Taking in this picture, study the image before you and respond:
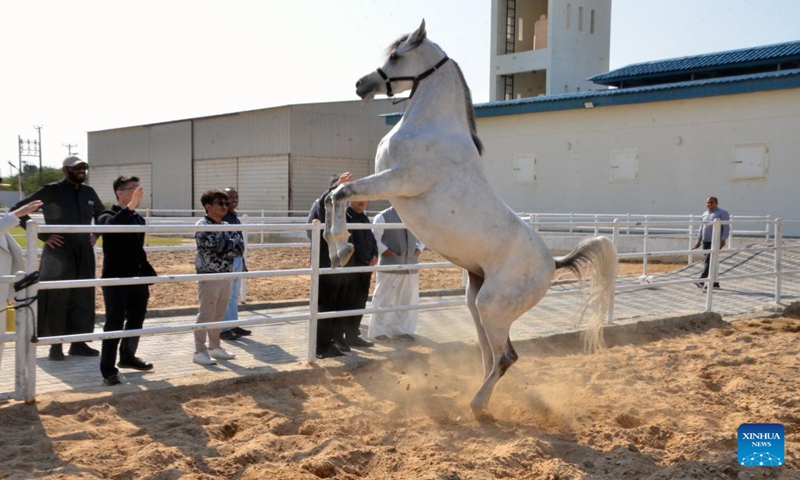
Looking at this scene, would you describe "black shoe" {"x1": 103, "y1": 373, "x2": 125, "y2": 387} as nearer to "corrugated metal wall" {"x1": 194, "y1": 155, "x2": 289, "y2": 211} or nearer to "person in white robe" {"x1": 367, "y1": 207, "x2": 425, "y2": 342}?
"person in white robe" {"x1": 367, "y1": 207, "x2": 425, "y2": 342}

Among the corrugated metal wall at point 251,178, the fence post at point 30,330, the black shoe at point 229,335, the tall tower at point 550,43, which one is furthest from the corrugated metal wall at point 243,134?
the fence post at point 30,330

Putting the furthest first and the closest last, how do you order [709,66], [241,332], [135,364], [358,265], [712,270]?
[709,66], [712,270], [241,332], [358,265], [135,364]

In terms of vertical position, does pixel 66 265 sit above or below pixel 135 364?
above

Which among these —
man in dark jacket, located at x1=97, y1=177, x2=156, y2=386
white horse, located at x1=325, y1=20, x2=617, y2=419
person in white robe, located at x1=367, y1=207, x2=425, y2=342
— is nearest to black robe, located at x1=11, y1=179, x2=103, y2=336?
man in dark jacket, located at x1=97, y1=177, x2=156, y2=386

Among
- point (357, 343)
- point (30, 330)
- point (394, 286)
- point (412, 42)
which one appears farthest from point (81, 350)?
point (412, 42)

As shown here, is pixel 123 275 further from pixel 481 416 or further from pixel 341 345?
pixel 481 416

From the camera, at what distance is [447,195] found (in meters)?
4.23

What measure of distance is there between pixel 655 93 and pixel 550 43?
7.14 metres

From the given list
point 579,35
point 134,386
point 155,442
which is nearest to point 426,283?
point 134,386

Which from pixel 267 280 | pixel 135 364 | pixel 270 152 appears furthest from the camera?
pixel 270 152

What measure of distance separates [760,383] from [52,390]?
5.16 meters

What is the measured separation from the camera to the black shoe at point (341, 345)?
21.1ft

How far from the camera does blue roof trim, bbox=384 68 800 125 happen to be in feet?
57.0

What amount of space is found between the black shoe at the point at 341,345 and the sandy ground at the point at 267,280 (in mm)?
2933
